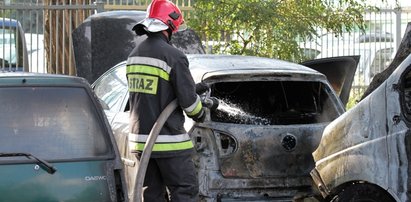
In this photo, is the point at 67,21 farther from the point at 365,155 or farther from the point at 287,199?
the point at 365,155

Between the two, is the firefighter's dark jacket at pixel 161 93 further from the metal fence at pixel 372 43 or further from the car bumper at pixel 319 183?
the metal fence at pixel 372 43

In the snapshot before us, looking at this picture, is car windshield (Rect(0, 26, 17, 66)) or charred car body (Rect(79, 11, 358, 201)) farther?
car windshield (Rect(0, 26, 17, 66))

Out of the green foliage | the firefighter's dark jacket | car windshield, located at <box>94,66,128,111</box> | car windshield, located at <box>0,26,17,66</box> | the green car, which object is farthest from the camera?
car windshield, located at <box>0,26,17,66</box>

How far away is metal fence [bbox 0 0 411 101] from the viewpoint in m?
12.0

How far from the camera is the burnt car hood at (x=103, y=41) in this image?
10555 mm

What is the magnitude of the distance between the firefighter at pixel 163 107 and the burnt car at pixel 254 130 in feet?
1.72

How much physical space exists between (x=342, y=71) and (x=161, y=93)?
3046 millimetres

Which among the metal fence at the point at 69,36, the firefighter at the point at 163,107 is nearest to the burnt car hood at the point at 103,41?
the metal fence at the point at 69,36

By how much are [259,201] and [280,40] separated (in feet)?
13.6

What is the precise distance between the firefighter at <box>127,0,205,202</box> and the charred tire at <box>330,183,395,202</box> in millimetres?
1034

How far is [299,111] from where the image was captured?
729 centimetres

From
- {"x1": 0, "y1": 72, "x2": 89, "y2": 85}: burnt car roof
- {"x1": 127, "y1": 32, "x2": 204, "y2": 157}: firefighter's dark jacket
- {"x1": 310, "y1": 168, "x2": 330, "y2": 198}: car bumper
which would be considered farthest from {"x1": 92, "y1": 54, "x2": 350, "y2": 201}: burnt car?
{"x1": 0, "y1": 72, "x2": 89, "y2": 85}: burnt car roof

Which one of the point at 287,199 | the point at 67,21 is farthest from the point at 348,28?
the point at 287,199

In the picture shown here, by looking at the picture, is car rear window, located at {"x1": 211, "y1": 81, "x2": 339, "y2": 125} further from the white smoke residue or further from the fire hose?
the fire hose
